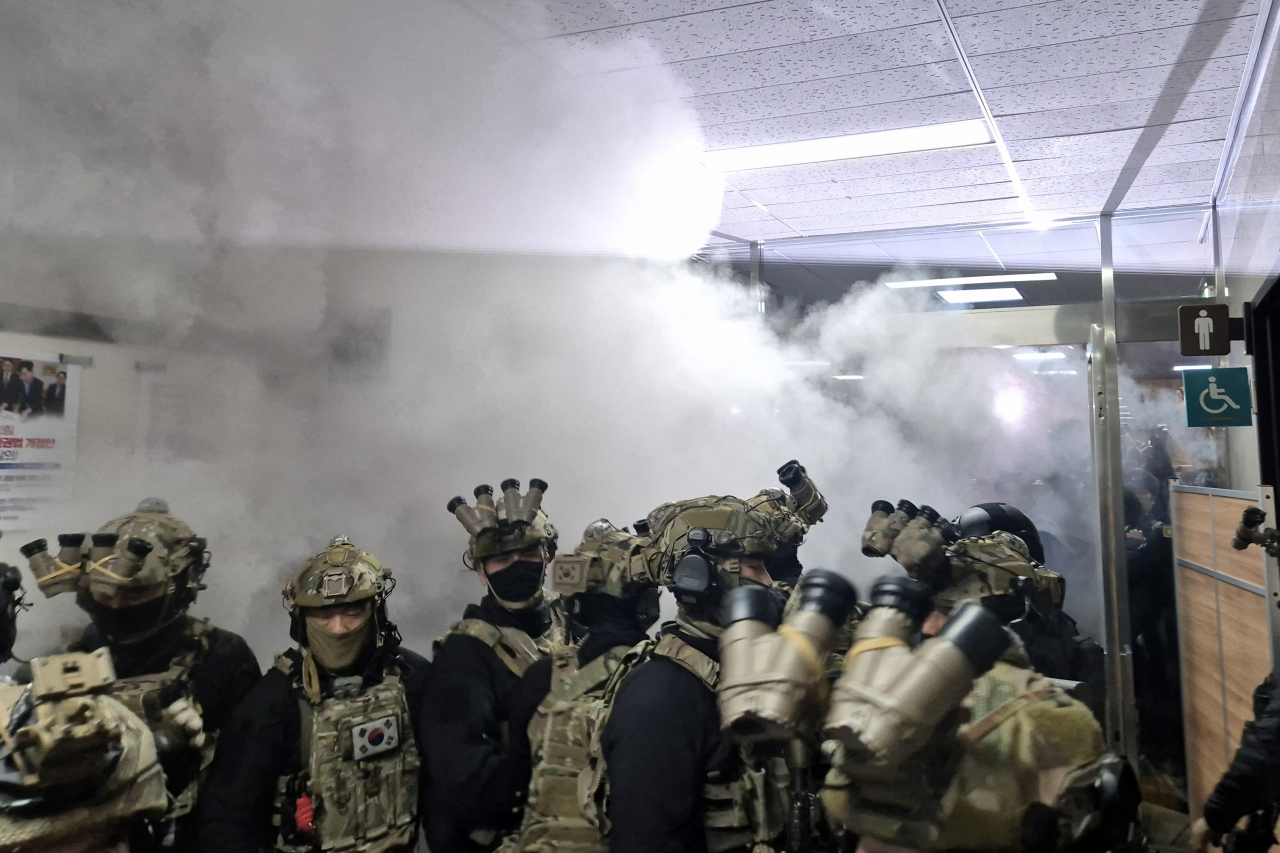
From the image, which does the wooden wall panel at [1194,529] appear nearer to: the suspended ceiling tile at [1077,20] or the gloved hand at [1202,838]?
the gloved hand at [1202,838]

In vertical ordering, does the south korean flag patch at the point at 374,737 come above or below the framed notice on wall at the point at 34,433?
below

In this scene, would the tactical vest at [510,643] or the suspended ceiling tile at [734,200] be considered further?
the suspended ceiling tile at [734,200]

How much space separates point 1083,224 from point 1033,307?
1.32 ft

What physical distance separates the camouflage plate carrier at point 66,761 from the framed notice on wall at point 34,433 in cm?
32

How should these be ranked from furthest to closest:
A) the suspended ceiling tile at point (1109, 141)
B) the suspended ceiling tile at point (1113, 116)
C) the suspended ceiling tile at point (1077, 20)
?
the suspended ceiling tile at point (1109, 141) → the suspended ceiling tile at point (1113, 116) → the suspended ceiling tile at point (1077, 20)

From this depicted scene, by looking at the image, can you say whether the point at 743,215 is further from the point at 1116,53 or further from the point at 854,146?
the point at 1116,53

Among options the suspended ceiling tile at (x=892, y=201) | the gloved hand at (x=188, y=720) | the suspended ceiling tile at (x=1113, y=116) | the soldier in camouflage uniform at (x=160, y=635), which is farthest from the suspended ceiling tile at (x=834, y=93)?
the gloved hand at (x=188, y=720)

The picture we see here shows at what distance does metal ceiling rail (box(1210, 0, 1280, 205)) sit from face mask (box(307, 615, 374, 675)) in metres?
2.55

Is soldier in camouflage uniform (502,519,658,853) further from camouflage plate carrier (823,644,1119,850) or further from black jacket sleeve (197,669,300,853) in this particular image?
camouflage plate carrier (823,644,1119,850)

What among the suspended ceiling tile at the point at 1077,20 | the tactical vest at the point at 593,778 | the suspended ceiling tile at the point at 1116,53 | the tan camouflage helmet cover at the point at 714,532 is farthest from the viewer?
the suspended ceiling tile at the point at 1116,53

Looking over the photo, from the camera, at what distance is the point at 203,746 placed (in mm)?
1817

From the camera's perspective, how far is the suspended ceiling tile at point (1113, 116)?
94.3 inches

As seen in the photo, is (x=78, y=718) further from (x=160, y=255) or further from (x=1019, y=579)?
(x=1019, y=579)

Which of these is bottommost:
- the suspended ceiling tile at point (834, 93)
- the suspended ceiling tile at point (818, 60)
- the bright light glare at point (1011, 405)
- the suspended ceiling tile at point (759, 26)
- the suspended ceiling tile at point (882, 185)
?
the bright light glare at point (1011, 405)
